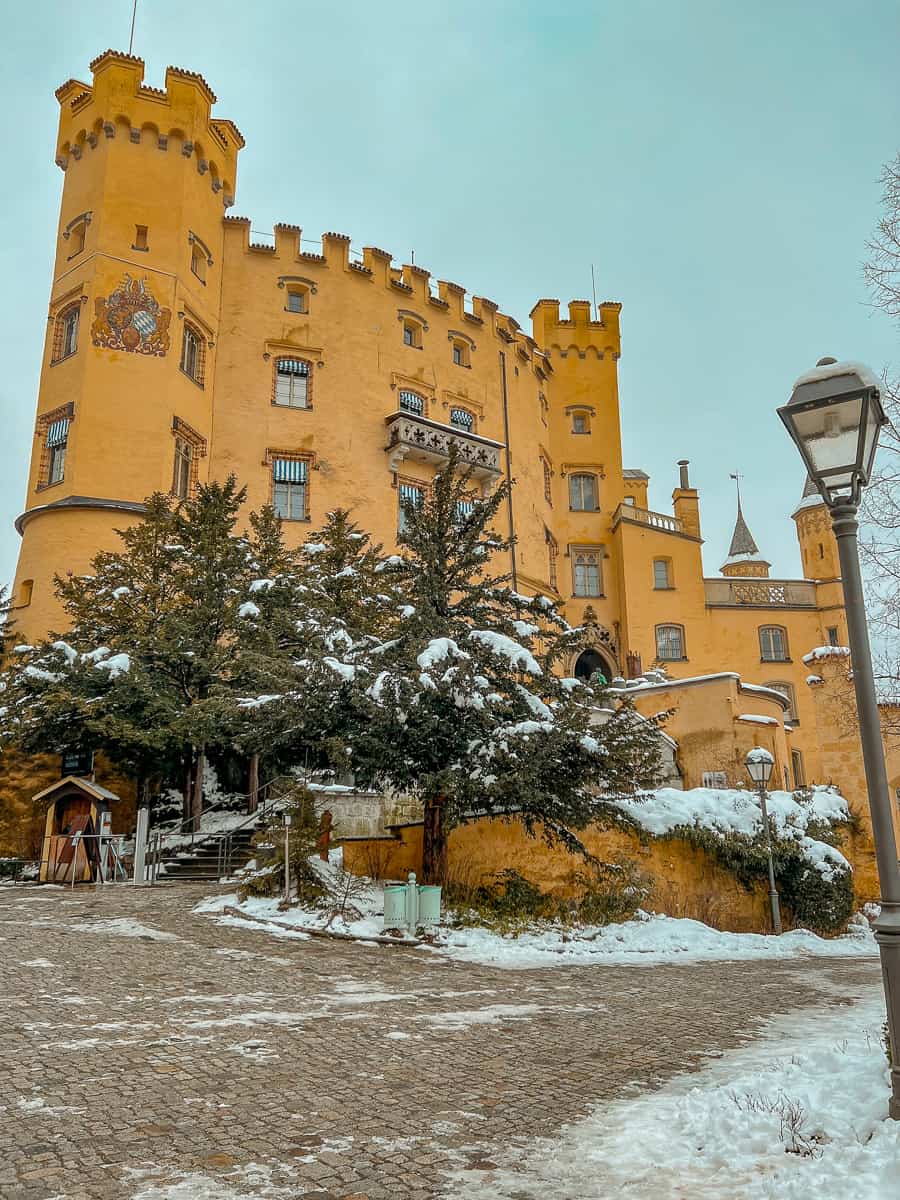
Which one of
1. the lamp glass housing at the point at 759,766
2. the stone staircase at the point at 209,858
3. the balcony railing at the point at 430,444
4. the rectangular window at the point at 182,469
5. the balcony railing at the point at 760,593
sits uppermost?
the balcony railing at the point at 430,444

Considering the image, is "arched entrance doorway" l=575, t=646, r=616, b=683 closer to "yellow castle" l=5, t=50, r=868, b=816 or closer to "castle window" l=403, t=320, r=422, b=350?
"yellow castle" l=5, t=50, r=868, b=816

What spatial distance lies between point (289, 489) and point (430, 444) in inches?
219

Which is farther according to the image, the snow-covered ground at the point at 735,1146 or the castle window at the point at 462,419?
the castle window at the point at 462,419

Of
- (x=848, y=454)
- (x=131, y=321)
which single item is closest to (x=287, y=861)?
(x=848, y=454)

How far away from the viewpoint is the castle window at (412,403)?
114ft

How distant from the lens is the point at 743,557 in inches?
2288

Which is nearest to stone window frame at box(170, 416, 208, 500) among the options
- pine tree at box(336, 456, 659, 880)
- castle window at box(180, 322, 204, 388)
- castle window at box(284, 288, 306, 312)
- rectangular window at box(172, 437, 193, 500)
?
rectangular window at box(172, 437, 193, 500)

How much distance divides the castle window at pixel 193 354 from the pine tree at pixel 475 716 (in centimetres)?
1819

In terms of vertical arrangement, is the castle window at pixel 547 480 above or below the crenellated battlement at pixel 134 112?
below

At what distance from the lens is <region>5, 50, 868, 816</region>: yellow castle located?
2695cm

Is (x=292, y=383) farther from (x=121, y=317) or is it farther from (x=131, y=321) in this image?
(x=121, y=317)

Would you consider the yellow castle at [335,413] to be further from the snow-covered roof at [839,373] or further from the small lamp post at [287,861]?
the snow-covered roof at [839,373]

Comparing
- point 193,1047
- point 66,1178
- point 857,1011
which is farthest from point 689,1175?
point 857,1011

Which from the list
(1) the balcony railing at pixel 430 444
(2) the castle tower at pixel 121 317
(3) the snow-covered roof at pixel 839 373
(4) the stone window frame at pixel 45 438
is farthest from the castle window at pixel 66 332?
(3) the snow-covered roof at pixel 839 373
